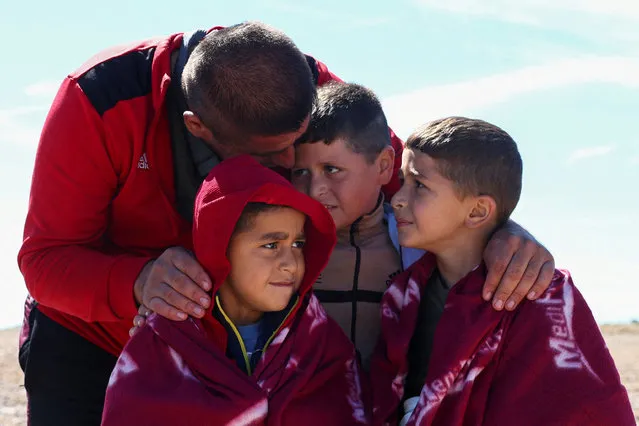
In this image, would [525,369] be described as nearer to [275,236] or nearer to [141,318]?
[275,236]

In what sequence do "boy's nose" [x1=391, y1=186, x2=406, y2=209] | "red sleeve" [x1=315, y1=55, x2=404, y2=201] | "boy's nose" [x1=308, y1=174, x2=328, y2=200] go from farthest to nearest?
"red sleeve" [x1=315, y1=55, x2=404, y2=201]
"boy's nose" [x1=308, y1=174, x2=328, y2=200]
"boy's nose" [x1=391, y1=186, x2=406, y2=209]

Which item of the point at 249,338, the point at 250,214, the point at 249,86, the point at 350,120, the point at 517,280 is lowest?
the point at 249,338

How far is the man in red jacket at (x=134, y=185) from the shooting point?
3.13 m

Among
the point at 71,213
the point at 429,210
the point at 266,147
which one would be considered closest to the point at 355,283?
the point at 429,210

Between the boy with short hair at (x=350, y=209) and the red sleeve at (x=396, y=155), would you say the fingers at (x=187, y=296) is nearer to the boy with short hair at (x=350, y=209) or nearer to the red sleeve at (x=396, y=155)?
the boy with short hair at (x=350, y=209)

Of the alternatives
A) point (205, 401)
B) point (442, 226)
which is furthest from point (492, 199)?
point (205, 401)

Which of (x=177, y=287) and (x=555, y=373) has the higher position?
(x=177, y=287)

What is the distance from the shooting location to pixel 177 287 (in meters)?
3.04

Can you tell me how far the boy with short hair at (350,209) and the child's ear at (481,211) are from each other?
1.27 feet

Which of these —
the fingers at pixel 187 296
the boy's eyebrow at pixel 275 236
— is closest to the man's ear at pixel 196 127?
the boy's eyebrow at pixel 275 236

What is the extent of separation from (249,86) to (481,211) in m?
0.92

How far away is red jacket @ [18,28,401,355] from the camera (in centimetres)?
334

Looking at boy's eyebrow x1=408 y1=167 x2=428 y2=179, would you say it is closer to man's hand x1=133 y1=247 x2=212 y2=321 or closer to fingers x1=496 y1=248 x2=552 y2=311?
fingers x1=496 y1=248 x2=552 y2=311

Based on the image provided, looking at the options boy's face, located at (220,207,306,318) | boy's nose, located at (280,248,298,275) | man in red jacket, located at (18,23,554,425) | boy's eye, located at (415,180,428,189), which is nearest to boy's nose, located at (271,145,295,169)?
man in red jacket, located at (18,23,554,425)
